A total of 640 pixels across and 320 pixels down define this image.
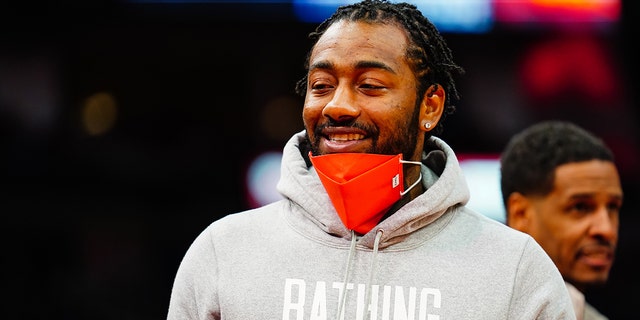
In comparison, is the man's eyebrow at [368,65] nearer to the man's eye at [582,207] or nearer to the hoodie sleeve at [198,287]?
the hoodie sleeve at [198,287]

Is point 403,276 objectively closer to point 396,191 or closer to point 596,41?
point 396,191

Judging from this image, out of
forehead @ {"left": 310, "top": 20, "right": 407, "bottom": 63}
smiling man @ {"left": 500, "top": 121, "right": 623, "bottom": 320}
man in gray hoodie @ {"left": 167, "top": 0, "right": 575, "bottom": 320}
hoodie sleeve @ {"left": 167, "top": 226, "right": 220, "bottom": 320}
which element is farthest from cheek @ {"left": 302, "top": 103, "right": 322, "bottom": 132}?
smiling man @ {"left": 500, "top": 121, "right": 623, "bottom": 320}

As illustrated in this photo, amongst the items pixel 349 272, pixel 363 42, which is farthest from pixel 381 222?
pixel 363 42

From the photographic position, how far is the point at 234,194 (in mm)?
8086

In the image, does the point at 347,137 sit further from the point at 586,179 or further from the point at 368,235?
the point at 586,179

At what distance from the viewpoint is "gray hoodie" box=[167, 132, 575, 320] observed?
2.24 metres

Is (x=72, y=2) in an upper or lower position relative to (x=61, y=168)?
upper

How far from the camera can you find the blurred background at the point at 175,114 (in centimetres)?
779

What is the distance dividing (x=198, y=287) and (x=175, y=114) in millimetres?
6118

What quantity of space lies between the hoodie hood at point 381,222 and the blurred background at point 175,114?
5.18 meters

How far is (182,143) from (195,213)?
62 centimetres

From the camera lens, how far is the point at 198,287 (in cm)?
234

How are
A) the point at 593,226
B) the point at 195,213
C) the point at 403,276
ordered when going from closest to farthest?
the point at 403,276
the point at 593,226
the point at 195,213

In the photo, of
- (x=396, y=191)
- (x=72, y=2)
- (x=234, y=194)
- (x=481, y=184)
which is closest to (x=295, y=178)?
(x=396, y=191)
